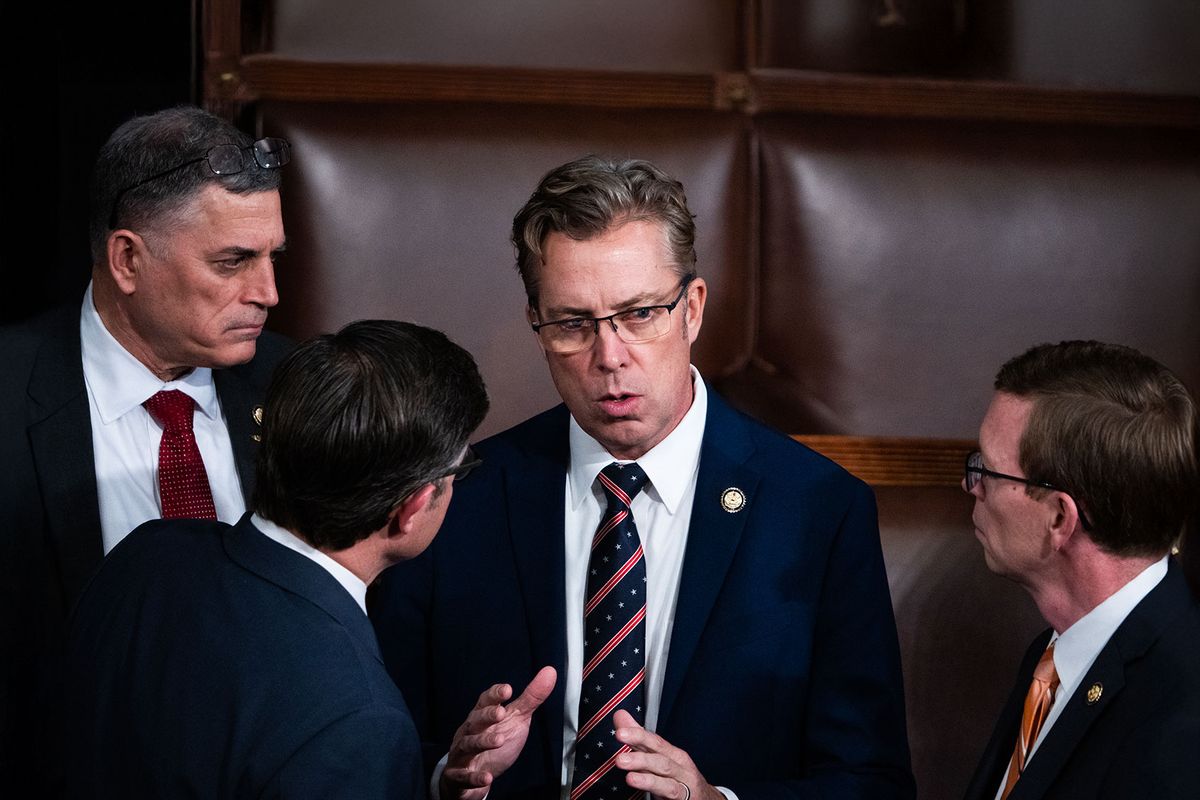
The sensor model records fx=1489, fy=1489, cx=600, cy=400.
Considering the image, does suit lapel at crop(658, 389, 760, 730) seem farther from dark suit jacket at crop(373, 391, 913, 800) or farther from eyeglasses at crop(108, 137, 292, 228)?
eyeglasses at crop(108, 137, 292, 228)

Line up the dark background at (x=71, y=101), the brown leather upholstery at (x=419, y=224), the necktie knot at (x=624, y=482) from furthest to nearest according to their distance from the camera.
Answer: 1. the dark background at (x=71, y=101)
2. the brown leather upholstery at (x=419, y=224)
3. the necktie knot at (x=624, y=482)

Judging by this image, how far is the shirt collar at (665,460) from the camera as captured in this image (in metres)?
2.52

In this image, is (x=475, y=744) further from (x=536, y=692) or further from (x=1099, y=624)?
(x=1099, y=624)

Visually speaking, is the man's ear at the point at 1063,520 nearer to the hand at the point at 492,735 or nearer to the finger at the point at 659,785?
the finger at the point at 659,785

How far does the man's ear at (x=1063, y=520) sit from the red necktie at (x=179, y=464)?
1468 mm

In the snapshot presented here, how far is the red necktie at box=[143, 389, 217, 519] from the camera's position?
267cm

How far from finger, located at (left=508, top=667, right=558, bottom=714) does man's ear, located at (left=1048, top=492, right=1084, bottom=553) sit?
765 mm

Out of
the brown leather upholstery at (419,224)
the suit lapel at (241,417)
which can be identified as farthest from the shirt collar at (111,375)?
the brown leather upholstery at (419,224)

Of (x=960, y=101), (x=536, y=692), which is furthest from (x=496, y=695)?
(x=960, y=101)

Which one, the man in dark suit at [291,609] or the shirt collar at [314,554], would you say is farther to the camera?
the shirt collar at [314,554]

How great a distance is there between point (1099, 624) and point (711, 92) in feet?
6.69

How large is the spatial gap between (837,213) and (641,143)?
0.53 m

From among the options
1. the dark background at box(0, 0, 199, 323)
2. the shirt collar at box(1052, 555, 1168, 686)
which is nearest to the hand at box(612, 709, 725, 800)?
the shirt collar at box(1052, 555, 1168, 686)

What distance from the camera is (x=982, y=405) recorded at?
3807 mm
